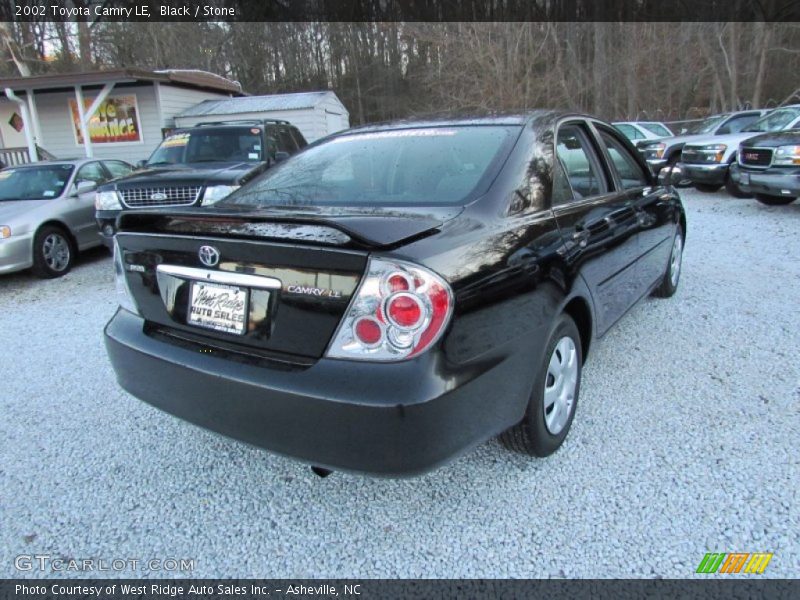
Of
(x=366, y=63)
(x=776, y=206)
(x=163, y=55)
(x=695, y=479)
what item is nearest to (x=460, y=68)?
(x=366, y=63)

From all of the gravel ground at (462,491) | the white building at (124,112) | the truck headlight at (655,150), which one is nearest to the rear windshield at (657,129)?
the truck headlight at (655,150)

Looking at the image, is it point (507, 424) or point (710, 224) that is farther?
point (710, 224)

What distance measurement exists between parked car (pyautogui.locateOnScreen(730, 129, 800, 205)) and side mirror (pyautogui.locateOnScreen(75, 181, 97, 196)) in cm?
985

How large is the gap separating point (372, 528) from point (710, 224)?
26.4 ft

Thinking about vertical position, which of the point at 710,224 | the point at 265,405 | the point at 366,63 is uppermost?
the point at 366,63

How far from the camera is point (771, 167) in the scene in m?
8.41

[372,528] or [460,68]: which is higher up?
[460,68]

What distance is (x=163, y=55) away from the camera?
92.0 ft

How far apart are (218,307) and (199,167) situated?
517 centimetres

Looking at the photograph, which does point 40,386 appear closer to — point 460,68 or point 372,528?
point 372,528

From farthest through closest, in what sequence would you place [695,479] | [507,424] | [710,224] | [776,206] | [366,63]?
1. [366,63]
2. [776,206]
3. [710,224]
4. [695,479]
5. [507,424]

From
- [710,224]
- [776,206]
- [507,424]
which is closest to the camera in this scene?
[507,424]

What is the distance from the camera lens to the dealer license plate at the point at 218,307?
2.06 metres

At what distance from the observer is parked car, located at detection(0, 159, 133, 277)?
6.32 meters
